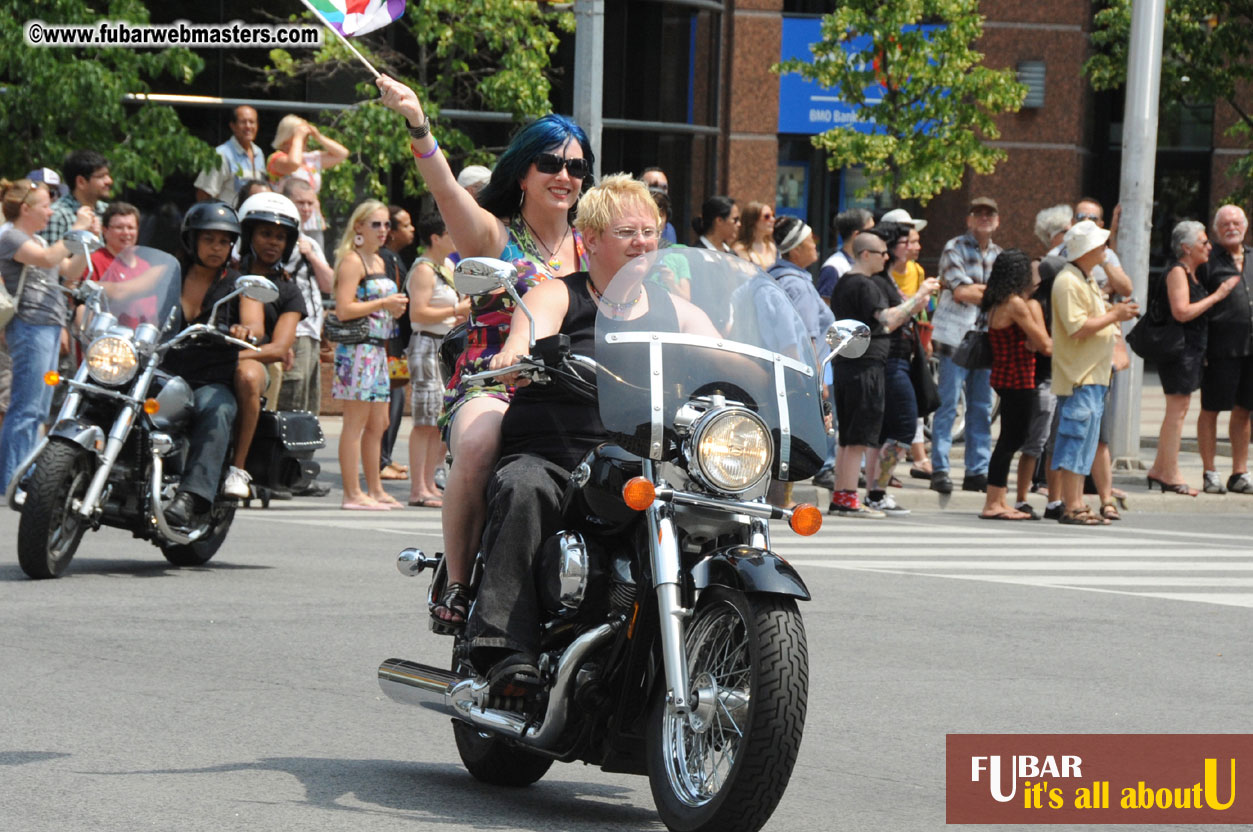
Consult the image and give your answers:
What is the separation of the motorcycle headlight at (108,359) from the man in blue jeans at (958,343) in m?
6.86

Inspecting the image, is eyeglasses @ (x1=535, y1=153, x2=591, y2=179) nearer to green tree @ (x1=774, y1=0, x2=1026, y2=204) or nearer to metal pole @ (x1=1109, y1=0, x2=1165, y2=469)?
metal pole @ (x1=1109, y1=0, x2=1165, y2=469)

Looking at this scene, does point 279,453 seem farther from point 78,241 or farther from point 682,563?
point 682,563

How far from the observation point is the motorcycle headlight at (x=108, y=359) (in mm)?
10094

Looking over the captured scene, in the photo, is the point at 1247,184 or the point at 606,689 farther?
the point at 1247,184

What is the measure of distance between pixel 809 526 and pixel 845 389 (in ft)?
28.5

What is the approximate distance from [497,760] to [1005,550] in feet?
23.5

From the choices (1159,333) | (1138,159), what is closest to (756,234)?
(1159,333)

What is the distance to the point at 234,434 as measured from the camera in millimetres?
10648

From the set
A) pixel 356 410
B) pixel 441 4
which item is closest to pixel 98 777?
pixel 356 410

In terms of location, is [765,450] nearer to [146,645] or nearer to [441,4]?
[146,645]

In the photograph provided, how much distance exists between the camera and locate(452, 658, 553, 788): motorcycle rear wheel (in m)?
5.91

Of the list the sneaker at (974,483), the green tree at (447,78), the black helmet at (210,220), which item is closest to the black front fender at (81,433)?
the black helmet at (210,220)

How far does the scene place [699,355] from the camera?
17.5 ft

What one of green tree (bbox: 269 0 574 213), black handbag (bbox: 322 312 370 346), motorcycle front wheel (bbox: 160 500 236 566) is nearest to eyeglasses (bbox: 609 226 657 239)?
motorcycle front wheel (bbox: 160 500 236 566)
